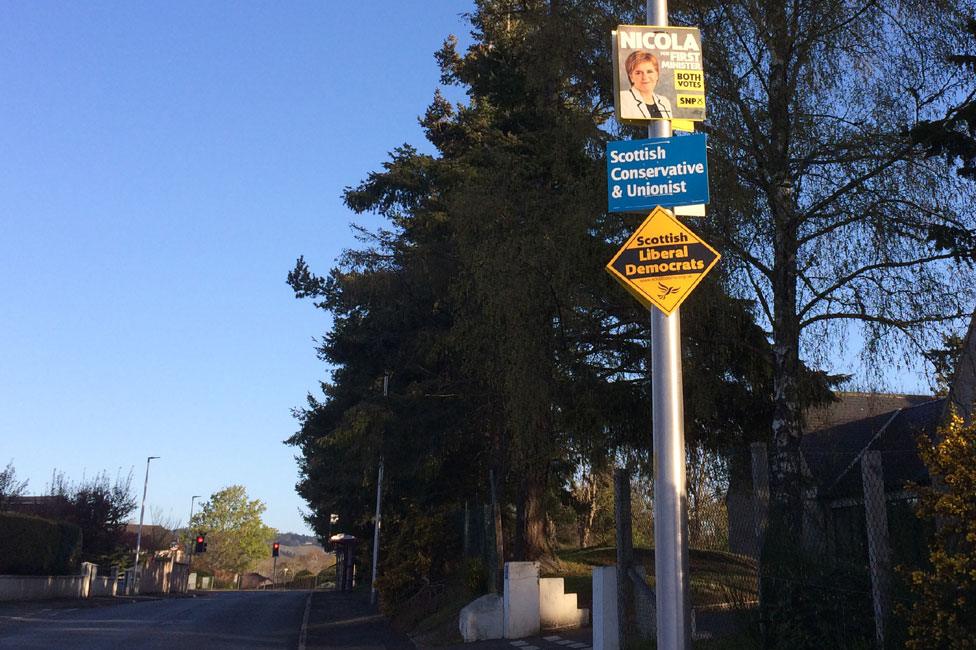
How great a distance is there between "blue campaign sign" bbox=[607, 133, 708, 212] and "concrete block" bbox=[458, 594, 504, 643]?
978 centimetres

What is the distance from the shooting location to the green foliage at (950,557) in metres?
6.69

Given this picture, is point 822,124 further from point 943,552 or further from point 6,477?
point 6,477

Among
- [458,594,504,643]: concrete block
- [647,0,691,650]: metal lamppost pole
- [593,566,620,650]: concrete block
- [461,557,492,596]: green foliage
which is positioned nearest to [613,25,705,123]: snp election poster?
[647,0,691,650]: metal lamppost pole

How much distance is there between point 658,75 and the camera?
24.8 feet

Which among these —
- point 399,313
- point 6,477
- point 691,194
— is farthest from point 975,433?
point 6,477

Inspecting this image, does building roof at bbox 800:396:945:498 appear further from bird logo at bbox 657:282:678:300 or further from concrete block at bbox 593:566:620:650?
bird logo at bbox 657:282:678:300

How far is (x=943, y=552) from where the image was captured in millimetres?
6797

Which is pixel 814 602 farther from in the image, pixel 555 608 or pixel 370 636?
pixel 370 636

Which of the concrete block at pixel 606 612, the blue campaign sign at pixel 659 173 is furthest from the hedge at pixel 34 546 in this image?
the blue campaign sign at pixel 659 173

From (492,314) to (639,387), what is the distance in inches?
112

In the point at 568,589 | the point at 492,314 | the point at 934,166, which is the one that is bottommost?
the point at 568,589

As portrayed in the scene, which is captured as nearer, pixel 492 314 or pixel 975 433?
pixel 975 433

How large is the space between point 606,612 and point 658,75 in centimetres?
674

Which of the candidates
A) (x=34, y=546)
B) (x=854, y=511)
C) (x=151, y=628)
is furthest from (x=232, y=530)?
(x=854, y=511)
